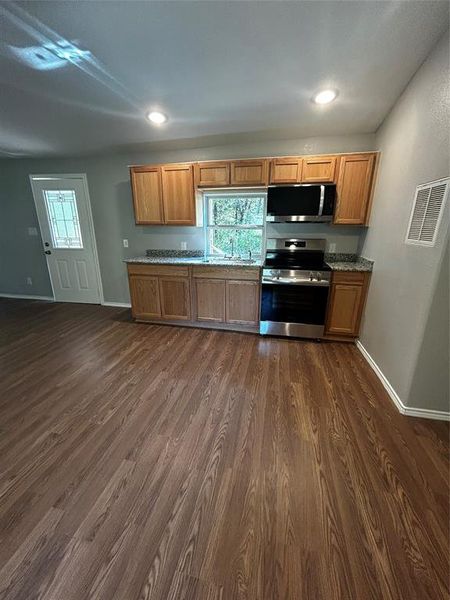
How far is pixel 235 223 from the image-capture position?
11.8 ft

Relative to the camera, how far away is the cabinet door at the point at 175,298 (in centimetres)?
331

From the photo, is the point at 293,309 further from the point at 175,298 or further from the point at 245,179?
the point at 245,179

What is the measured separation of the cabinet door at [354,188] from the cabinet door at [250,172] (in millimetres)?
886

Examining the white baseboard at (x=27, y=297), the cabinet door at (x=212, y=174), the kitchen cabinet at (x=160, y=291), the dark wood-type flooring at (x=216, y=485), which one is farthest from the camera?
the white baseboard at (x=27, y=297)

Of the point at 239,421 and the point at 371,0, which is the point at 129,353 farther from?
the point at 371,0

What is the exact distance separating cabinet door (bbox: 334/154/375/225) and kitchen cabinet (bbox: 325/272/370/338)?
2.35ft

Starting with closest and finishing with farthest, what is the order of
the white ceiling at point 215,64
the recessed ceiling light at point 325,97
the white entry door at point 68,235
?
the white ceiling at point 215,64, the recessed ceiling light at point 325,97, the white entry door at point 68,235

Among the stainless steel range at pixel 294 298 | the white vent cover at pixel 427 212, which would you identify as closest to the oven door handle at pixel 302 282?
the stainless steel range at pixel 294 298

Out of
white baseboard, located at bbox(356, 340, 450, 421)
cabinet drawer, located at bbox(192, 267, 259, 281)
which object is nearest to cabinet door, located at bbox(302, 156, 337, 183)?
cabinet drawer, located at bbox(192, 267, 259, 281)

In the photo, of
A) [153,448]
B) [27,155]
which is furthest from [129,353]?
[27,155]

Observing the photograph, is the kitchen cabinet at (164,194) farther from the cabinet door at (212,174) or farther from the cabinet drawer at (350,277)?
the cabinet drawer at (350,277)

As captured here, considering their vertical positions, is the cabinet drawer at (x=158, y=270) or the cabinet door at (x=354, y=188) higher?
the cabinet door at (x=354, y=188)

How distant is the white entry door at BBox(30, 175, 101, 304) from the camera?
4.03 m

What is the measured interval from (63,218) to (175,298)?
264cm
